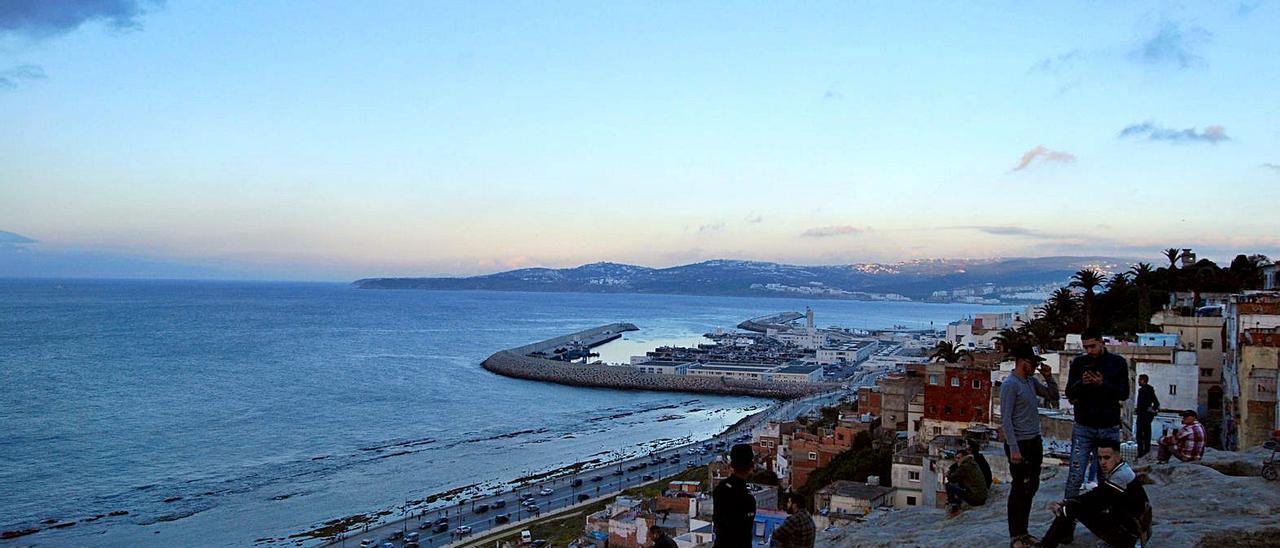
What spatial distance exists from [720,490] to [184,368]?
76.2 metres

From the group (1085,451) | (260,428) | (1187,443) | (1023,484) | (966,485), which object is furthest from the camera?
(260,428)

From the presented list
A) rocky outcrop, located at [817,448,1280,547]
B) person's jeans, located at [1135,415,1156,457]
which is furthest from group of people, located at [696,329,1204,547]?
person's jeans, located at [1135,415,1156,457]

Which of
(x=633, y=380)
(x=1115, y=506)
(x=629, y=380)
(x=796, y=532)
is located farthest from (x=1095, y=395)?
(x=629, y=380)

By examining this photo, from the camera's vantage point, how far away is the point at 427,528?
2806 centimetres

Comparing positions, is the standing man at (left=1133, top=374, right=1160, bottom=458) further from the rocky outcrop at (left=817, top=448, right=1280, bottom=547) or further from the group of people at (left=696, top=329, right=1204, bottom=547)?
the group of people at (left=696, top=329, right=1204, bottom=547)

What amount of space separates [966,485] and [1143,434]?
231 cm

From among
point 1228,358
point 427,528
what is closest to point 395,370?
point 427,528

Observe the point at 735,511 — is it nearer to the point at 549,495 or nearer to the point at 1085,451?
the point at 1085,451

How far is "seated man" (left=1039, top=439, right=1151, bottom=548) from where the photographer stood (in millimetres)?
4816

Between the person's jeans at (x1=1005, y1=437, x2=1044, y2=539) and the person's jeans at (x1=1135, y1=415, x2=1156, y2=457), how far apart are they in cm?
321

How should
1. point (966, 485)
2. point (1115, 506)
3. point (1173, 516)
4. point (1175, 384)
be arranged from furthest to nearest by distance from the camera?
point (1175, 384)
point (966, 485)
point (1173, 516)
point (1115, 506)

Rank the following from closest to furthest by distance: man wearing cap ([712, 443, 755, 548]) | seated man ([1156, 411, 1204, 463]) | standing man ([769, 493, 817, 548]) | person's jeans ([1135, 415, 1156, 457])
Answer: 1. man wearing cap ([712, 443, 755, 548])
2. standing man ([769, 493, 817, 548])
3. seated man ([1156, 411, 1204, 463])
4. person's jeans ([1135, 415, 1156, 457])

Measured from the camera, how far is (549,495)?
32.4 m

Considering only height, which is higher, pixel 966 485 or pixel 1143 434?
pixel 1143 434
